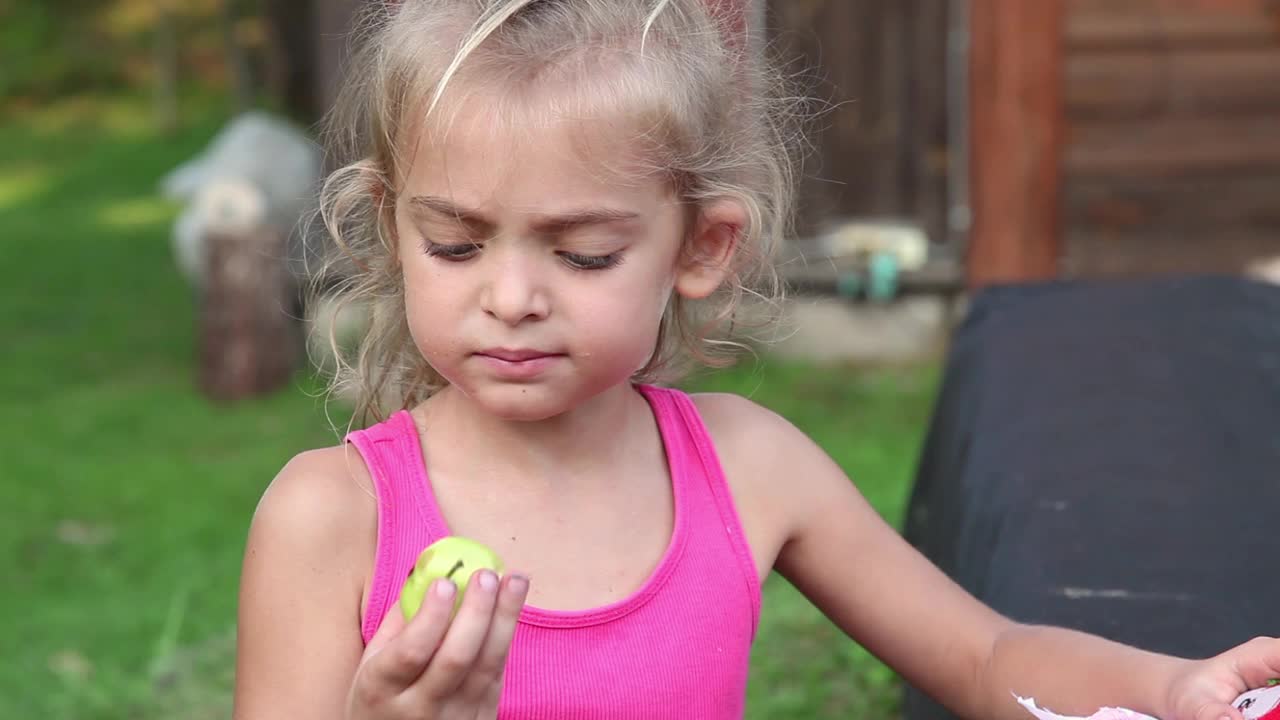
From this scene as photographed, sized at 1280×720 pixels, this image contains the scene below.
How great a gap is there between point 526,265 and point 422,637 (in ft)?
1.43

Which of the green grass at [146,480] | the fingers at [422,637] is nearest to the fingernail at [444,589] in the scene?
the fingers at [422,637]

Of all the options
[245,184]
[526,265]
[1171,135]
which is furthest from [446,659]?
[245,184]

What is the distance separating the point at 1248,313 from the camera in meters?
3.23

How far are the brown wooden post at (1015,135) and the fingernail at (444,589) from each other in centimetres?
600

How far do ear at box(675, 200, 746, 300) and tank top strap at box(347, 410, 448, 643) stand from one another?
0.36 meters

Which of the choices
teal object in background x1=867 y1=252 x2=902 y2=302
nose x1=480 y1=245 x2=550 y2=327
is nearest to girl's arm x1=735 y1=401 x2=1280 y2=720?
nose x1=480 y1=245 x2=550 y2=327

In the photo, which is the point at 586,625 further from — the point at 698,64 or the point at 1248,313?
the point at 1248,313

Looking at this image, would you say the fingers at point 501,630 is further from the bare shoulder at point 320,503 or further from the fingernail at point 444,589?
the bare shoulder at point 320,503

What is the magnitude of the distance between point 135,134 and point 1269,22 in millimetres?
14609

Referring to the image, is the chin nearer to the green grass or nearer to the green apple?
the green apple

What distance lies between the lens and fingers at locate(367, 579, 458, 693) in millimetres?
1453

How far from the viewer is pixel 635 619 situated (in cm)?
183

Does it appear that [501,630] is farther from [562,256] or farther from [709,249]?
[709,249]

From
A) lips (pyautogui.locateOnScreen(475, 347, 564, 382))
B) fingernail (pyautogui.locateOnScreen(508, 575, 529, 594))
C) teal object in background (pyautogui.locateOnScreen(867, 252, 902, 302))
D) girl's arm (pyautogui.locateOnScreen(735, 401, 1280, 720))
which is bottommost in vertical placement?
teal object in background (pyautogui.locateOnScreen(867, 252, 902, 302))
